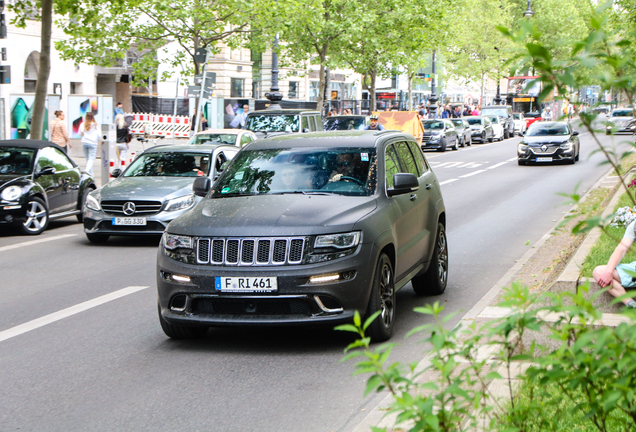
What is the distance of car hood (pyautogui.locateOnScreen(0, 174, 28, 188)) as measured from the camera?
46.8ft

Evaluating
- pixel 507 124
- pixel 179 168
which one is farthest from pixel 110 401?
pixel 507 124

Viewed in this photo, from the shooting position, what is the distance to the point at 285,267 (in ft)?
21.0

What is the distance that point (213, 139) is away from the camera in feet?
62.3

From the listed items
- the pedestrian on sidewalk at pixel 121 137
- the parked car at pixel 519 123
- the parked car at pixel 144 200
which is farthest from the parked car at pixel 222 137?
the parked car at pixel 519 123

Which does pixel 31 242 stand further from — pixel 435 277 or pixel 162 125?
pixel 162 125

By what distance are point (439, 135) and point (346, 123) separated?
877 cm

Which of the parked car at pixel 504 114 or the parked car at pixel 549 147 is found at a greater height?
the parked car at pixel 504 114

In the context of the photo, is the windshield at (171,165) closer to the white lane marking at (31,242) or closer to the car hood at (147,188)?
the car hood at (147,188)

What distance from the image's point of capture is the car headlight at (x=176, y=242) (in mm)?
6736

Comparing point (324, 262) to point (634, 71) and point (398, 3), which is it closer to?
point (634, 71)

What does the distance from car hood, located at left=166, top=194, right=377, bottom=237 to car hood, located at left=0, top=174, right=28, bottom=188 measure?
8.01 metres

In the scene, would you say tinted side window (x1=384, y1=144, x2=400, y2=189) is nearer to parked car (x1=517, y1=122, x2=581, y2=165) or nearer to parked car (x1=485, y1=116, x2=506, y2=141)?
parked car (x1=517, y1=122, x2=581, y2=165)

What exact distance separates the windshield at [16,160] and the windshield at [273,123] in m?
11.9

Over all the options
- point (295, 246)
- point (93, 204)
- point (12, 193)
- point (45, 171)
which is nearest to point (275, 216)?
point (295, 246)
